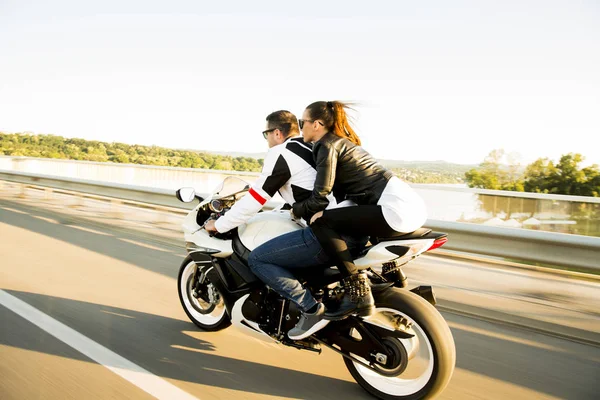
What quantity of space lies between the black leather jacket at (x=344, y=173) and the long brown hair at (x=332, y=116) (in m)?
0.07

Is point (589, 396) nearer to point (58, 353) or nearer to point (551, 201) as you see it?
point (58, 353)

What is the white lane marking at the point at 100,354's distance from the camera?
3306 mm

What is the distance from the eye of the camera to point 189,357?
3846 millimetres

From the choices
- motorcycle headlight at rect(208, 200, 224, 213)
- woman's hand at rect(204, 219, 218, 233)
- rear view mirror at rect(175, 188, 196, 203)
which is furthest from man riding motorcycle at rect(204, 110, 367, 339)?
rear view mirror at rect(175, 188, 196, 203)

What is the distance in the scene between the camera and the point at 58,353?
379 centimetres

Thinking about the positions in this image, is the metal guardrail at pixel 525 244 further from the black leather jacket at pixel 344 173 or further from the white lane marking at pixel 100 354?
the white lane marking at pixel 100 354

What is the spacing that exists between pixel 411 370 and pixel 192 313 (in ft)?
6.31

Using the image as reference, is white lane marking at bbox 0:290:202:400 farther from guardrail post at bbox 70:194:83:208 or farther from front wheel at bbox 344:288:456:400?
guardrail post at bbox 70:194:83:208

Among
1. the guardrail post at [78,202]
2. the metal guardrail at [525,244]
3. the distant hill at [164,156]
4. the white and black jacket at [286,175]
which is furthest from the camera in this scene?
the guardrail post at [78,202]

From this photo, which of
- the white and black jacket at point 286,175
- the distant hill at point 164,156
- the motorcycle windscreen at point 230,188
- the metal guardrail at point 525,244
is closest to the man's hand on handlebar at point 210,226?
the motorcycle windscreen at point 230,188

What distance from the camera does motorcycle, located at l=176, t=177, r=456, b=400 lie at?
124 inches

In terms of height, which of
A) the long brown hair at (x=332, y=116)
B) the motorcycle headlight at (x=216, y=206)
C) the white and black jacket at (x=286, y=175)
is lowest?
the motorcycle headlight at (x=216, y=206)

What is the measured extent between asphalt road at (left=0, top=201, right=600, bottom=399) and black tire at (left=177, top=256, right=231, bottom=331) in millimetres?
70

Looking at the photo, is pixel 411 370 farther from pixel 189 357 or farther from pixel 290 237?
pixel 189 357
